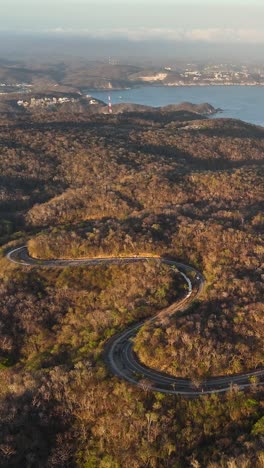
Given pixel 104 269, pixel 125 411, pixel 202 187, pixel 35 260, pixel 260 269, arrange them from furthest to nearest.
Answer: pixel 202 187 → pixel 35 260 → pixel 104 269 → pixel 260 269 → pixel 125 411

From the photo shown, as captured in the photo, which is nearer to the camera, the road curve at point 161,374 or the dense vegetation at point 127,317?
A: the dense vegetation at point 127,317

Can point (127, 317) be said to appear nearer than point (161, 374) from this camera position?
No

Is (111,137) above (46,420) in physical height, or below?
above

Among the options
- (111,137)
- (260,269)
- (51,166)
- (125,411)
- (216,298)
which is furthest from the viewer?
(111,137)

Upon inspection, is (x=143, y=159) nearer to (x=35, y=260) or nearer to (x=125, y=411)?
(x=35, y=260)

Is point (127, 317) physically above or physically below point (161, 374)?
above

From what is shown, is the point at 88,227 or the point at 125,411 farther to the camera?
the point at 88,227

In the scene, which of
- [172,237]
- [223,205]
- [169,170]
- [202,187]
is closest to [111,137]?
[169,170]

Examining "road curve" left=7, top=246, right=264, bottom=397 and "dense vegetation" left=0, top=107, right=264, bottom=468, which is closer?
"dense vegetation" left=0, top=107, right=264, bottom=468
